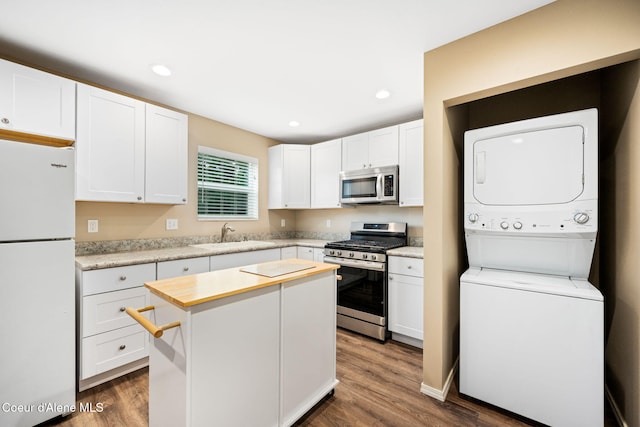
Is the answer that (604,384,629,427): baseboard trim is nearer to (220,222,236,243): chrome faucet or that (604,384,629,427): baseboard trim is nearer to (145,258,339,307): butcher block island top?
(145,258,339,307): butcher block island top

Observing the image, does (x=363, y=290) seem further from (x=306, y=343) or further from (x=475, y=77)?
(x=475, y=77)

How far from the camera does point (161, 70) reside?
2244mm

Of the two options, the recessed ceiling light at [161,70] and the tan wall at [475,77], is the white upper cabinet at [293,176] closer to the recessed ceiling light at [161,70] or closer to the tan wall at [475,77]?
the recessed ceiling light at [161,70]

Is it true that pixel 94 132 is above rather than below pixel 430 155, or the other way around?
above

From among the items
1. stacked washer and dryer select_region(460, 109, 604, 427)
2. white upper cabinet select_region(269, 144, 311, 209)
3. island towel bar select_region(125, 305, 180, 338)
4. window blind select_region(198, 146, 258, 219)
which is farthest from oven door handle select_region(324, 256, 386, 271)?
island towel bar select_region(125, 305, 180, 338)

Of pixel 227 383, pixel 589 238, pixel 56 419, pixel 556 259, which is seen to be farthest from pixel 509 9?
pixel 56 419

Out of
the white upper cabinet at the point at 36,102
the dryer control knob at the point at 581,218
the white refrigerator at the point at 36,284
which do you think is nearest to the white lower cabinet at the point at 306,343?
the white refrigerator at the point at 36,284

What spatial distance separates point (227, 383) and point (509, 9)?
2.52m

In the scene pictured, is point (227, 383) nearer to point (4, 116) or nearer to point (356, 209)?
point (4, 116)

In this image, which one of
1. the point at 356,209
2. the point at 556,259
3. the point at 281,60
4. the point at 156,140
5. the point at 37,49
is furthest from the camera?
the point at 356,209

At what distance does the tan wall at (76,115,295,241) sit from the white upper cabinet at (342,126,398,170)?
1.32 meters

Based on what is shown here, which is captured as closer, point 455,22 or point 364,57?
point 455,22

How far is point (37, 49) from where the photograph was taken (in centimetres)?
196

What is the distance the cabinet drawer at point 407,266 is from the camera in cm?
265
